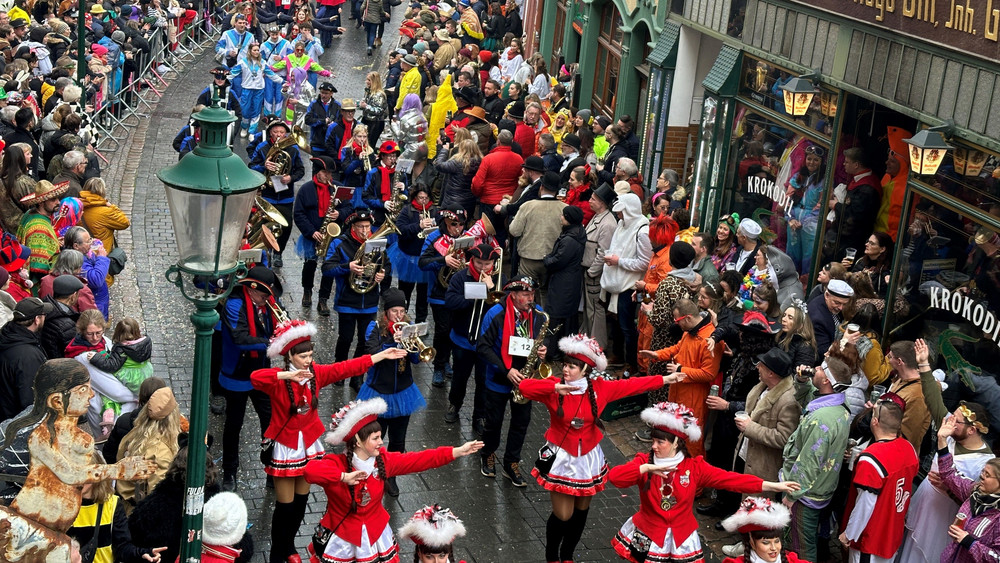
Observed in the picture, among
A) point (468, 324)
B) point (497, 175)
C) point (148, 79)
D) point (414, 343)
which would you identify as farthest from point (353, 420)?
point (148, 79)

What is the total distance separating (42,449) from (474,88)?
14499mm

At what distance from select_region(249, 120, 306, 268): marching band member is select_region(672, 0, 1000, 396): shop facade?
5.17 meters

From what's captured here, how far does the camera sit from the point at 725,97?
14781 mm

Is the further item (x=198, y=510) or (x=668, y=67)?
(x=668, y=67)

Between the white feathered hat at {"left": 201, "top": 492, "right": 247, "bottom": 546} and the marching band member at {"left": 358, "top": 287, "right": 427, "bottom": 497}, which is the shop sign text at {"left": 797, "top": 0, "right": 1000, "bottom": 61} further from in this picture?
the white feathered hat at {"left": 201, "top": 492, "right": 247, "bottom": 546}

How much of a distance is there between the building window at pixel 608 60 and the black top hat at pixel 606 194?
7093 mm

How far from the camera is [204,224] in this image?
6.20 m

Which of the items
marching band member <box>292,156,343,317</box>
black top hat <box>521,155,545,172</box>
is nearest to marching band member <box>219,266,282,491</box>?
marching band member <box>292,156,343,317</box>

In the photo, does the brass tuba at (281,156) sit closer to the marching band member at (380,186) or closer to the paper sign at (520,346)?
the marching band member at (380,186)

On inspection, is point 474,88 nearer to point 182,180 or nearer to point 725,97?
point 725,97

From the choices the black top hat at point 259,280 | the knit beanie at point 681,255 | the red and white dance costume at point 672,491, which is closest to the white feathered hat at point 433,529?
the red and white dance costume at point 672,491

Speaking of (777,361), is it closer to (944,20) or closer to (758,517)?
(758,517)

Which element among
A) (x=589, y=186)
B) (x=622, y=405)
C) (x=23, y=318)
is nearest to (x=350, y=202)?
(x=589, y=186)

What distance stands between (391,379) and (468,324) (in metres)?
1.59
